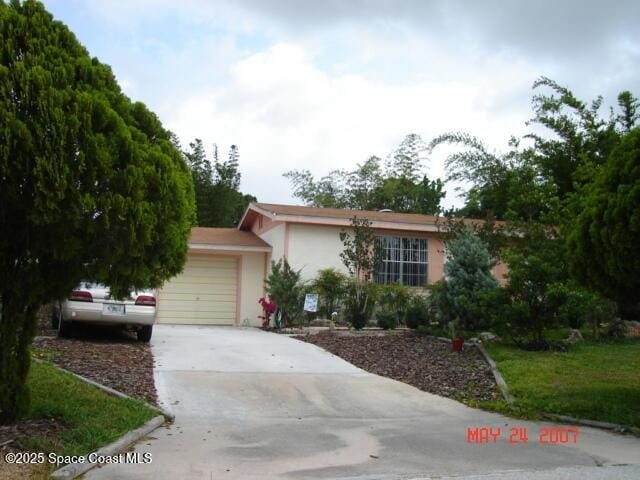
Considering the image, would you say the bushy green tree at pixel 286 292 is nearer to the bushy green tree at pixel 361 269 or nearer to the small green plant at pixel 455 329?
the bushy green tree at pixel 361 269

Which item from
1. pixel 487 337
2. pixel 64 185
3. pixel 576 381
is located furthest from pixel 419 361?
pixel 64 185

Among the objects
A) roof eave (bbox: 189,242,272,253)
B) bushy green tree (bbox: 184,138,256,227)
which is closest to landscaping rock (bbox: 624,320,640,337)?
roof eave (bbox: 189,242,272,253)

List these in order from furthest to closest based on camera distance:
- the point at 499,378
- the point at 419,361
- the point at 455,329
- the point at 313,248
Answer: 1. the point at 313,248
2. the point at 455,329
3. the point at 419,361
4. the point at 499,378

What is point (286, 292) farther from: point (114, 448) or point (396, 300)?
point (114, 448)

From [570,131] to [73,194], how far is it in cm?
1330

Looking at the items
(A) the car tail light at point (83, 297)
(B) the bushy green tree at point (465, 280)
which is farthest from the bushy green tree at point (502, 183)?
(A) the car tail light at point (83, 297)

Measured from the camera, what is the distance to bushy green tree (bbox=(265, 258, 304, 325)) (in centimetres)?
1650

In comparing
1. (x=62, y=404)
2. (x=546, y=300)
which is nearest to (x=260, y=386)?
(x=62, y=404)

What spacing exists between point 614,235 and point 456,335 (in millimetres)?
5986

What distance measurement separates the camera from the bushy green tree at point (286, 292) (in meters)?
16.5

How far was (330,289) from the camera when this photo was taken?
56.4 ft

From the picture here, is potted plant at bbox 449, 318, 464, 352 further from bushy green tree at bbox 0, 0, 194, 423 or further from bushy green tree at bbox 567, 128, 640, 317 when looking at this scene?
bushy green tree at bbox 0, 0, 194, 423

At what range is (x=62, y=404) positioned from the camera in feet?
22.0

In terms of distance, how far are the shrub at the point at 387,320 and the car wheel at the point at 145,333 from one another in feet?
20.9
